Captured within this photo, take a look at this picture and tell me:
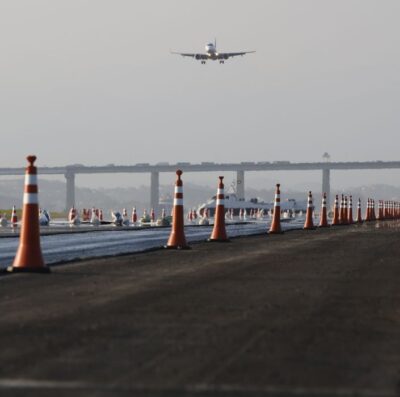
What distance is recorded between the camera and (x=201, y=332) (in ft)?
22.4

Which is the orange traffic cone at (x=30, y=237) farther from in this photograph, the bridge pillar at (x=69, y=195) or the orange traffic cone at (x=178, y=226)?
the bridge pillar at (x=69, y=195)

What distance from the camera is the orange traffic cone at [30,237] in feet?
39.6

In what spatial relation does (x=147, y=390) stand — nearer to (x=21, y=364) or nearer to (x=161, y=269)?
(x=21, y=364)

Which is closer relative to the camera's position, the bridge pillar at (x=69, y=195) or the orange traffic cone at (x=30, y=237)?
the orange traffic cone at (x=30, y=237)

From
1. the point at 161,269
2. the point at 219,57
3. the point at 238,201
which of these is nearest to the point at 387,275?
the point at 161,269

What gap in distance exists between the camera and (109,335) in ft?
21.8

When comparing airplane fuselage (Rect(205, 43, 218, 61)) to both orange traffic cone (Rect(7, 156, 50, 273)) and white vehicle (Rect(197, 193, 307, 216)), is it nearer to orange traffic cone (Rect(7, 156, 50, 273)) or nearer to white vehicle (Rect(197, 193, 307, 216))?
white vehicle (Rect(197, 193, 307, 216))

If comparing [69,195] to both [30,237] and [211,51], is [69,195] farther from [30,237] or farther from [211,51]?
[30,237]

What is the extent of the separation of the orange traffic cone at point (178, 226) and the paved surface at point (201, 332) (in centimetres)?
489

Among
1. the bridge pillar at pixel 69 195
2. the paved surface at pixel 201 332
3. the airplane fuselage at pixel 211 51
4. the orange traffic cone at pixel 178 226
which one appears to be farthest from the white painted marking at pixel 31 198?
the bridge pillar at pixel 69 195

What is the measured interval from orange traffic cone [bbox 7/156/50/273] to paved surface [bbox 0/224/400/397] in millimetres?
326

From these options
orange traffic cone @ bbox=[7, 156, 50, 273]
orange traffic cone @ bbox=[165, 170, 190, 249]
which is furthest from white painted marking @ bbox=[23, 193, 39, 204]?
orange traffic cone @ bbox=[165, 170, 190, 249]

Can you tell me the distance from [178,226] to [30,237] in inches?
223

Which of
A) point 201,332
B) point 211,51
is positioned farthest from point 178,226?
point 211,51
